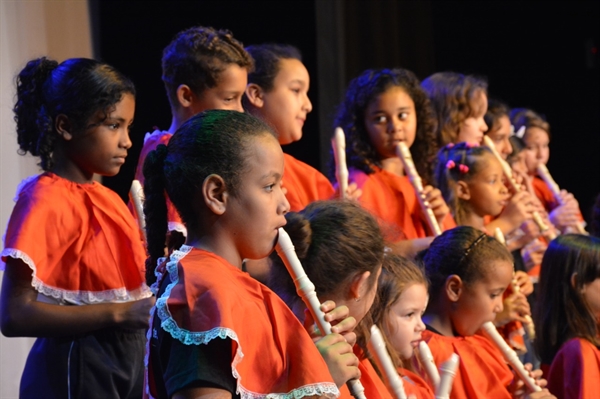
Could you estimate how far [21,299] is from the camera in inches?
82.7

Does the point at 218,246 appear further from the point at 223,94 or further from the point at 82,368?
the point at 223,94

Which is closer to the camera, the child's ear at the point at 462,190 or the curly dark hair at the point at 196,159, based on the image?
the curly dark hair at the point at 196,159

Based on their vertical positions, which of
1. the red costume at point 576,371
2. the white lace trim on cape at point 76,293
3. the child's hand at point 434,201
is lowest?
the red costume at point 576,371

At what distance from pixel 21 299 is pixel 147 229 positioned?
0.58m

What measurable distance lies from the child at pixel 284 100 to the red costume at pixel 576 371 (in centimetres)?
Answer: 94

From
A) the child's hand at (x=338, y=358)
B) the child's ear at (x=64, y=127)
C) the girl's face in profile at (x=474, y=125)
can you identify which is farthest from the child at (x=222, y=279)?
the girl's face in profile at (x=474, y=125)

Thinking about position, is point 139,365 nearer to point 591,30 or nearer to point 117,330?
point 117,330

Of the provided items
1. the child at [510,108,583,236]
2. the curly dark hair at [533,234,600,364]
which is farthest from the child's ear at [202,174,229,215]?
the child at [510,108,583,236]

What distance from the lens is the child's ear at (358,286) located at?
204 centimetres

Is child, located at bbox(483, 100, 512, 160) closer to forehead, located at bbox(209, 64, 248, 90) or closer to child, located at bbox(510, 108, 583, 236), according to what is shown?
child, located at bbox(510, 108, 583, 236)

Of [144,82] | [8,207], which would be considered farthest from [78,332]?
[144,82]

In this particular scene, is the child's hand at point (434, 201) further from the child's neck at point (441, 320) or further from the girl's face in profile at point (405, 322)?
the girl's face in profile at point (405, 322)

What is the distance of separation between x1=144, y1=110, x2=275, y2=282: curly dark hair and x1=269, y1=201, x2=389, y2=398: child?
48 centimetres

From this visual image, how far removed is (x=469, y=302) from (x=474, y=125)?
121 centimetres
